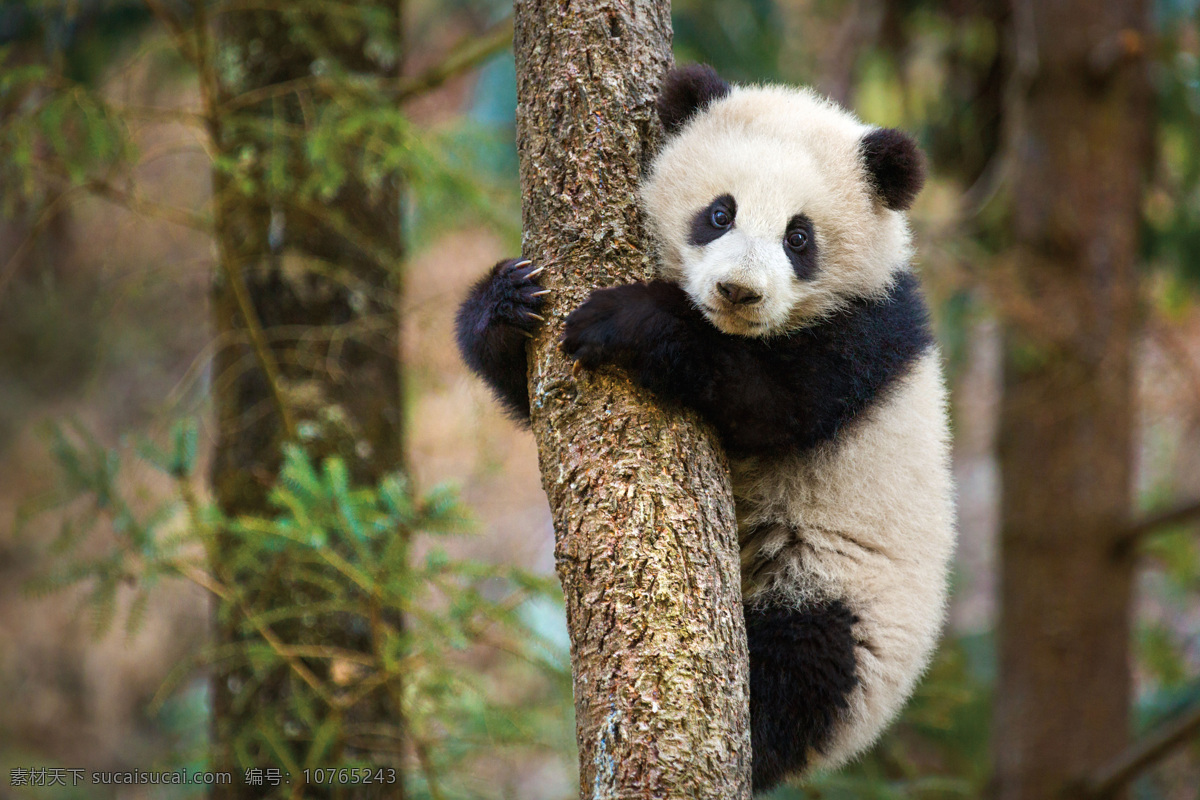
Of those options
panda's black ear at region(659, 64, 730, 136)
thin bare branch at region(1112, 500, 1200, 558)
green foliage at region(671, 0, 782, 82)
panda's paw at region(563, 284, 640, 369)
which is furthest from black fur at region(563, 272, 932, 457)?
green foliage at region(671, 0, 782, 82)

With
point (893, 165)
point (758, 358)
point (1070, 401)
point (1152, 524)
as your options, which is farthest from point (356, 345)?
point (1152, 524)

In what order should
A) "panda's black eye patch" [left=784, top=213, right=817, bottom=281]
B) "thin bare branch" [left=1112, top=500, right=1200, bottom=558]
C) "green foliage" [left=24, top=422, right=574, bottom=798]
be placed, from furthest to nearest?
"thin bare branch" [left=1112, top=500, right=1200, bottom=558]
"green foliage" [left=24, top=422, right=574, bottom=798]
"panda's black eye patch" [left=784, top=213, right=817, bottom=281]

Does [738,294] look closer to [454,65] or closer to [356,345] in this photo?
[356,345]

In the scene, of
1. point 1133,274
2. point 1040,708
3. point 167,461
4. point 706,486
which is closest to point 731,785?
Answer: point 706,486

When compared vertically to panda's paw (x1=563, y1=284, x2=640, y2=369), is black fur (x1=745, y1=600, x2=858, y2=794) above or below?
below

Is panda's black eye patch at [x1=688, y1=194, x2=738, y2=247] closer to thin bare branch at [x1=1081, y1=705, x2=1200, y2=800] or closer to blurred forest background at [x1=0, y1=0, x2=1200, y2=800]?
blurred forest background at [x1=0, y1=0, x2=1200, y2=800]

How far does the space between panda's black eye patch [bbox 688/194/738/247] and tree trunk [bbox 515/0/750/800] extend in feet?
0.94

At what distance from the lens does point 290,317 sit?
457cm

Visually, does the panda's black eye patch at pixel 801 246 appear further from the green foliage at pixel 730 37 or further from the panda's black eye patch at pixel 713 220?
the green foliage at pixel 730 37

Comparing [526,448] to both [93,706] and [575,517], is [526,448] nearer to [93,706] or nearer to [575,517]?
[93,706]

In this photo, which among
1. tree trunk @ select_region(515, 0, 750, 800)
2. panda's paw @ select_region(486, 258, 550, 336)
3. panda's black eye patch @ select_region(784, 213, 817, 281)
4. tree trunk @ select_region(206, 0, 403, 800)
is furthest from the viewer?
tree trunk @ select_region(206, 0, 403, 800)

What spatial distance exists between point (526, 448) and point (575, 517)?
837 centimetres

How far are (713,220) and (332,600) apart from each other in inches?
78.6

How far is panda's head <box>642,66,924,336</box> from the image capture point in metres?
2.83
